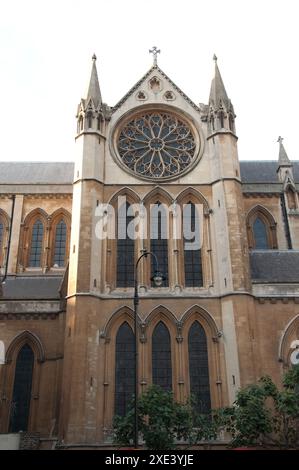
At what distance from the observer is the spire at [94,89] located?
31406 millimetres

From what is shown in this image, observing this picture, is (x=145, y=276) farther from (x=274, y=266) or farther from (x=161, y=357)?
(x=274, y=266)

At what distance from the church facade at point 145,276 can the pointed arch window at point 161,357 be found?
5 cm

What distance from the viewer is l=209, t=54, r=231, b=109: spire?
103ft

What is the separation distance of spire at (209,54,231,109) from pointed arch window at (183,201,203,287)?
22.8ft

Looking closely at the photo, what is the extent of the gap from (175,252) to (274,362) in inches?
313

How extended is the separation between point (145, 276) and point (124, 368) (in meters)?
5.23

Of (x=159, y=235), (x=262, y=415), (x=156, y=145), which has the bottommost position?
(x=262, y=415)

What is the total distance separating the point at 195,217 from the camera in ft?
96.1

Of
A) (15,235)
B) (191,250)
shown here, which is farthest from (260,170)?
(15,235)

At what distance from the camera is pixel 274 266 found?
1145 inches

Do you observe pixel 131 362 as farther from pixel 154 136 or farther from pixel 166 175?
pixel 154 136

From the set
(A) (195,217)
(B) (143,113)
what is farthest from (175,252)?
(B) (143,113)

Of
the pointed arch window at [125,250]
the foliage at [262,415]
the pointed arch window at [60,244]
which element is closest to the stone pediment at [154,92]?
the pointed arch window at [125,250]

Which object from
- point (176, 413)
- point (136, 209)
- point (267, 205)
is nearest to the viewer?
point (176, 413)
